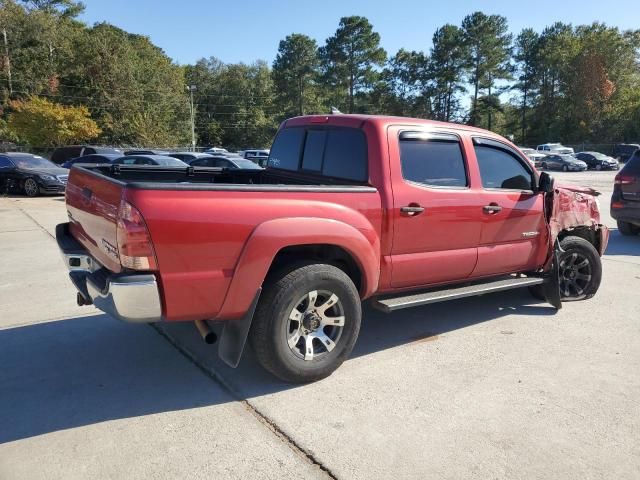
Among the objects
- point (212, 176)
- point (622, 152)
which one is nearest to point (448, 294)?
point (212, 176)

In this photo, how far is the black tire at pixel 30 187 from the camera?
17.1 metres

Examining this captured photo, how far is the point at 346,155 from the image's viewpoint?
4.30 meters

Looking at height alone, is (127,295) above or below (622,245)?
above

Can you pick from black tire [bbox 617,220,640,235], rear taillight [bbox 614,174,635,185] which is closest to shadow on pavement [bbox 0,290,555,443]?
rear taillight [bbox 614,174,635,185]

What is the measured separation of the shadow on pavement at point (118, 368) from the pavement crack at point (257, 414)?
3 cm

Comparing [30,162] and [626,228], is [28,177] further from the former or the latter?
[626,228]

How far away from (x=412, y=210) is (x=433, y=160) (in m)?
0.58

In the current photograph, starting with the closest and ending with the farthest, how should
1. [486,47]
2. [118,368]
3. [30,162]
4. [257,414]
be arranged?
[257,414], [118,368], [30,162], [486,47]

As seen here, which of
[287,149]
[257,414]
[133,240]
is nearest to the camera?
[133,240]

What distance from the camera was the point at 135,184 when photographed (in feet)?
9.87

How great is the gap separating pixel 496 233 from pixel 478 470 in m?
2.46

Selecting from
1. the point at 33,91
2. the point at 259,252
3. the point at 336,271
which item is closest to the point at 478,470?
the point at 336,271

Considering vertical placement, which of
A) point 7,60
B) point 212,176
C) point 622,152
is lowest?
point 622,152

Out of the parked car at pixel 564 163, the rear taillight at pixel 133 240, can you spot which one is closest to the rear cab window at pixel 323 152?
the rear taillight at pixel 133 240
